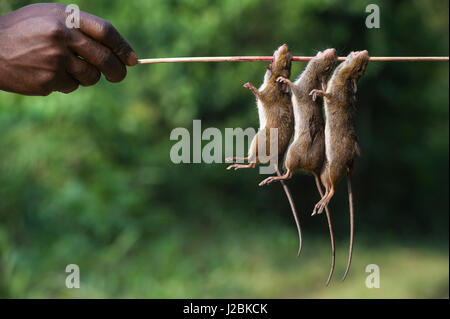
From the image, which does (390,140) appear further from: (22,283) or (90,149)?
(22,283)

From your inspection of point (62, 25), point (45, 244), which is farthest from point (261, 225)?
point (62, 25)

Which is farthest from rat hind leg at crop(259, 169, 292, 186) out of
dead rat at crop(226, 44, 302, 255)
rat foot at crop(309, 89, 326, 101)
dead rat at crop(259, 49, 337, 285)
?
rat foot at crop(309, 89, 326, 101)

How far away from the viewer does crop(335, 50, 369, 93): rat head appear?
2871 mm

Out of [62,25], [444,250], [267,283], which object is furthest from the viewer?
[444,250]

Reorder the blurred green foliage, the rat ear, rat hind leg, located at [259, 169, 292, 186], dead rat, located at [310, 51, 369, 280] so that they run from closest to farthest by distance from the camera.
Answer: rat hind leg, located at [259, 169, 292, 186], dead rat, located at [310, 51, 369, 280], the rat ear, the blurred green foliage

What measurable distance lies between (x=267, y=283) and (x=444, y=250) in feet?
11.6

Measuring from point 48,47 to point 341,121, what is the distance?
4.82 ft

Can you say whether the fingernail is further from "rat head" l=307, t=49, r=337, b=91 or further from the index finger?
"rat head" l=307, t=49, r=337, b=91

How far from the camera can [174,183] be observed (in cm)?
841

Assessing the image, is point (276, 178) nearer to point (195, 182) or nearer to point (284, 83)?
point (284, 83)

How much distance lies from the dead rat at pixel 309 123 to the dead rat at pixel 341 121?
0.13ft

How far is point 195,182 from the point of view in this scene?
8.50 m

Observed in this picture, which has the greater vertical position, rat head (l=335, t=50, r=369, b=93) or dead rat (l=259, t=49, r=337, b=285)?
rat head (l=335, t=50, r=369, b=93)

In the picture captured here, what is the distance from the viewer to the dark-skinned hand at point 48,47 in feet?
9.39
